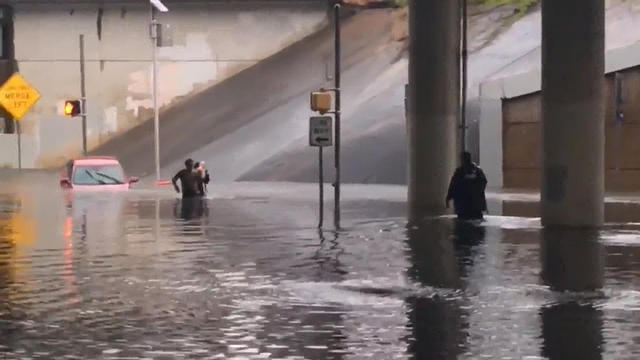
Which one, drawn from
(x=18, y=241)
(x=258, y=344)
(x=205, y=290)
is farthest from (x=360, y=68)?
(x=258, y=344)

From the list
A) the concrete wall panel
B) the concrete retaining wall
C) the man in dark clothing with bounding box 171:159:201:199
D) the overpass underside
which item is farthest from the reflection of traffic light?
the overpass underside

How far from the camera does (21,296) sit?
15.6 meters

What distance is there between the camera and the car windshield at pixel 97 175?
44156mm

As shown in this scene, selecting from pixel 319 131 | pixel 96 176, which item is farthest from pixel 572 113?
pixel 96 176

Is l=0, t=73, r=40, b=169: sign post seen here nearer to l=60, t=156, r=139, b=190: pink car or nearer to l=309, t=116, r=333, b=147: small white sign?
l=60, t=156, r=139, b=190: pink car

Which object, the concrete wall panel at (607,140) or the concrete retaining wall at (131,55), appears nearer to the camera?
the concrete wall panel at (607,140)

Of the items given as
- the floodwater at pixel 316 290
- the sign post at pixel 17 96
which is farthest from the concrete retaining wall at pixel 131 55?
the floodwater at pixel 316 290

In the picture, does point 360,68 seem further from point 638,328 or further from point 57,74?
point 638,328

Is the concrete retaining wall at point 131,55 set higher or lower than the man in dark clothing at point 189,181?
higher

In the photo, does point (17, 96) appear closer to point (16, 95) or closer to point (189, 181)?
point (16, 95)

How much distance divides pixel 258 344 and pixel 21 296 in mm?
4722

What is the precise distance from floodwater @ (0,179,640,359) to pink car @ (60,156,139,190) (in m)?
14.3

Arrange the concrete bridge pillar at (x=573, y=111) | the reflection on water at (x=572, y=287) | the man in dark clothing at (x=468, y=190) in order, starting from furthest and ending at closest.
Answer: the man in dark clothing at (x=468, y=190) → the concrete bridge pillar at (x=573, y=111) → the reflection on water at (x=572, y=287)

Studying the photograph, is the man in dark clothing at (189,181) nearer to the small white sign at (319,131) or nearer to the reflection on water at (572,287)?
the small white sign at (319,131)
